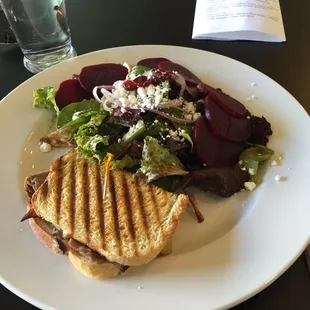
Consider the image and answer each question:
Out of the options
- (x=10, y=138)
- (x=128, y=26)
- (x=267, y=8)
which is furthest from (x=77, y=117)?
(x=267, y=8)

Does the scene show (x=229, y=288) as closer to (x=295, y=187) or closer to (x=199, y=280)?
(x=199, y=280)

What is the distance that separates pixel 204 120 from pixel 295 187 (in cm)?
46

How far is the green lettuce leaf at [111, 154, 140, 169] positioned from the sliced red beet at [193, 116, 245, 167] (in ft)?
0.83

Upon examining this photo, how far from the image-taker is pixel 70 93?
7.28ft

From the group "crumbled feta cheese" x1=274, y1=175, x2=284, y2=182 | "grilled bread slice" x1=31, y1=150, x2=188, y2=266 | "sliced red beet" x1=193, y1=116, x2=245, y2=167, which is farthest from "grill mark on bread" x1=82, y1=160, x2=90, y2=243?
Answer: "crumbled feta cheese" x1=274, y1=175, x2=284, y2=182

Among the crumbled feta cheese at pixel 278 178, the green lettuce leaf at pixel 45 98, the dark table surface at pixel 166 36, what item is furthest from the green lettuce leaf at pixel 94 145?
the dark table surface at pixel 166 36

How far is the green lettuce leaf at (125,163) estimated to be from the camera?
1871mm

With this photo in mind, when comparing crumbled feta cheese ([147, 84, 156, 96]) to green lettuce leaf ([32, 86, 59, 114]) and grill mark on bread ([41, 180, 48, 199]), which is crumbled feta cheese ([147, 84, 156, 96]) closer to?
green lettuce leaf ([32, 86, 59, 114])

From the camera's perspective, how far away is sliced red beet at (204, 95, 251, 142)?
6.39 ft

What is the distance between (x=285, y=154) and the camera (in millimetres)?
1922

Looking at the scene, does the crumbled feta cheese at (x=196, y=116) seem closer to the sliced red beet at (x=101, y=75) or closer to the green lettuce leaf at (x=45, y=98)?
the sliced red beet at (x=101, y=75)

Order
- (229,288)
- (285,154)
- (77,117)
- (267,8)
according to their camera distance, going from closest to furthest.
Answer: (229,288) → (285,154) → (77,117) → (267,8)

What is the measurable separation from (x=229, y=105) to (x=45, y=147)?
82 cm

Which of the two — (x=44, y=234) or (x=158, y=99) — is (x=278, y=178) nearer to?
(x=158, y=99)
